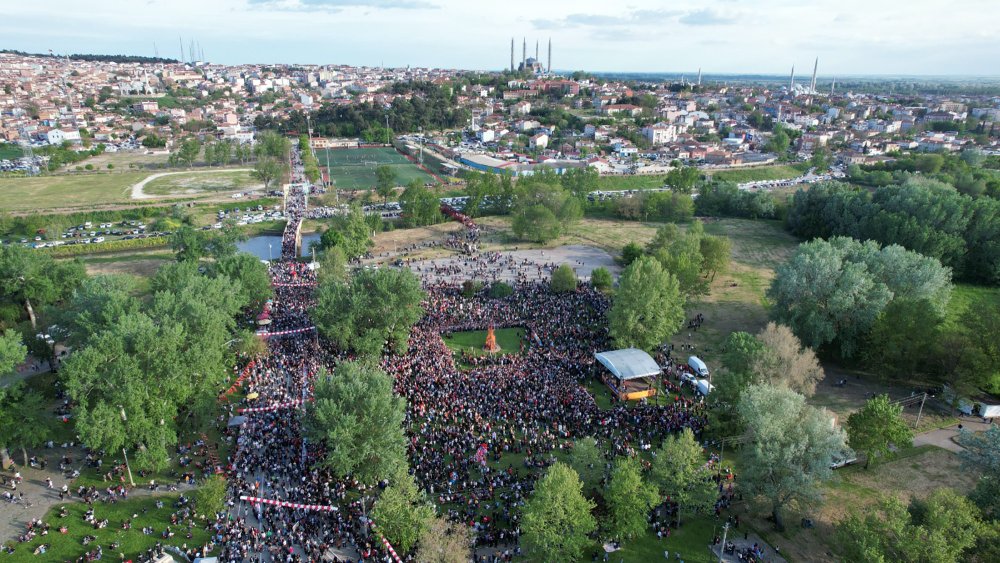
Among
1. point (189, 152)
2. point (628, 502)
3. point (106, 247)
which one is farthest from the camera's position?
point (189, 152)

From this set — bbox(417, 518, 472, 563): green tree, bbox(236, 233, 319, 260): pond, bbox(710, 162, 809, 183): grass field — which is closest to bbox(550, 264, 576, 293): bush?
bbox(417, 518, 472, 563): green tree

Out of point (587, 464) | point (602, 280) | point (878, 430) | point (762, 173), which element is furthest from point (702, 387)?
point (762, 173)

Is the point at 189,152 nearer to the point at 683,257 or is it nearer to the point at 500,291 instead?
the point at 500,291

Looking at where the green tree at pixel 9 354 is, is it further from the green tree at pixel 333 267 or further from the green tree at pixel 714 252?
the green tree at pixel 714 252

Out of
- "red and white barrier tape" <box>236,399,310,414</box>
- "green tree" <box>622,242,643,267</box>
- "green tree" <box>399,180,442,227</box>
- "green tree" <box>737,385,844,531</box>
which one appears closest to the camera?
"green tree" <box>737,385,844,531</box>

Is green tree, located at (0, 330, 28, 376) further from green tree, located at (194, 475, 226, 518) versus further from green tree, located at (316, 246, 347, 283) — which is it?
green tree, located at (316, 246, 347, 283)

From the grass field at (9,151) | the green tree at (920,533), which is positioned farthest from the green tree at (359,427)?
the grass field at (9,151)
